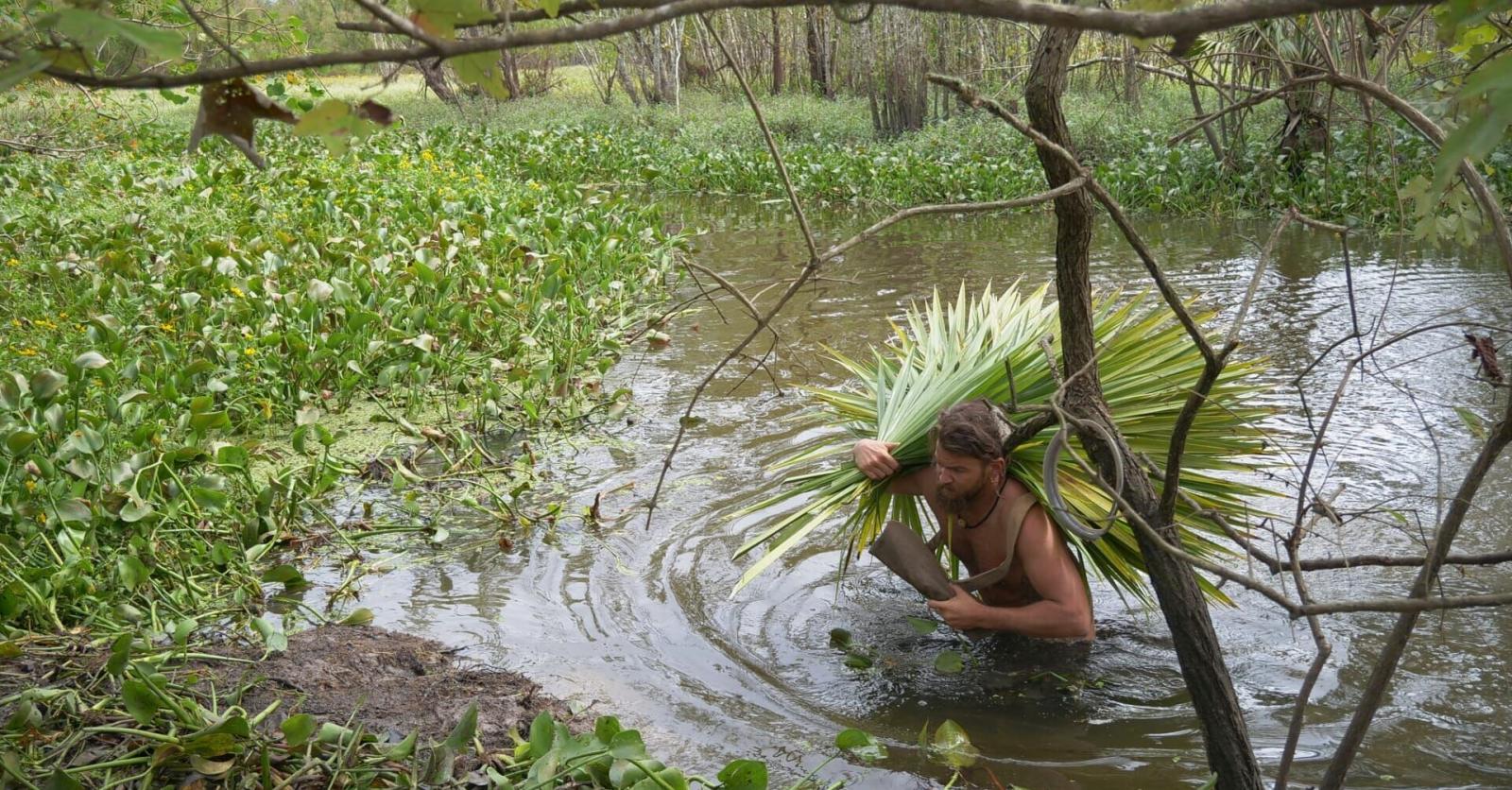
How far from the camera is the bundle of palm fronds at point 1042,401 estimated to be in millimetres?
3121

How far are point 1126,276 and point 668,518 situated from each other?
4.54 m

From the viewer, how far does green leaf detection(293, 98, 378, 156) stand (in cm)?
116

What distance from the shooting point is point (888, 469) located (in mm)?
3373

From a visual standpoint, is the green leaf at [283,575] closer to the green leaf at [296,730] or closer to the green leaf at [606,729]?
the green leaf at [296,730]

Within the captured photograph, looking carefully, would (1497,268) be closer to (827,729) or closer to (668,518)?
(668,518)

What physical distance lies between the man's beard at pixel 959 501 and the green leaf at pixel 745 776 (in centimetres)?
103

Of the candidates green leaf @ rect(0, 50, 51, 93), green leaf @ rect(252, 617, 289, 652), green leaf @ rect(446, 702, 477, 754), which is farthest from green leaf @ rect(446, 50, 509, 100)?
green leaf @ rect(252, 617, 289, 652)

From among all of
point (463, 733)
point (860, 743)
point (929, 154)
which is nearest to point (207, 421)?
point (463, 733)

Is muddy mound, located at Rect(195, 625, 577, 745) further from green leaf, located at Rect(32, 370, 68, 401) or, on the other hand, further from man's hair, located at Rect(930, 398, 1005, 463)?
man's hair, located at Rect(930, 398, 1005, 463)

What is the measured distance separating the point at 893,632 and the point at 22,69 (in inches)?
124

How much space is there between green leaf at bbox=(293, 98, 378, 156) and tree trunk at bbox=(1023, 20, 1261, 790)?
1487 mm

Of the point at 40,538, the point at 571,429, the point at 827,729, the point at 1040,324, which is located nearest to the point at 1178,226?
the point at 571,429

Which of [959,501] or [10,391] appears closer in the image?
[959,501]

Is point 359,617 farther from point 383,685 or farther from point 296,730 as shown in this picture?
point 296,730
